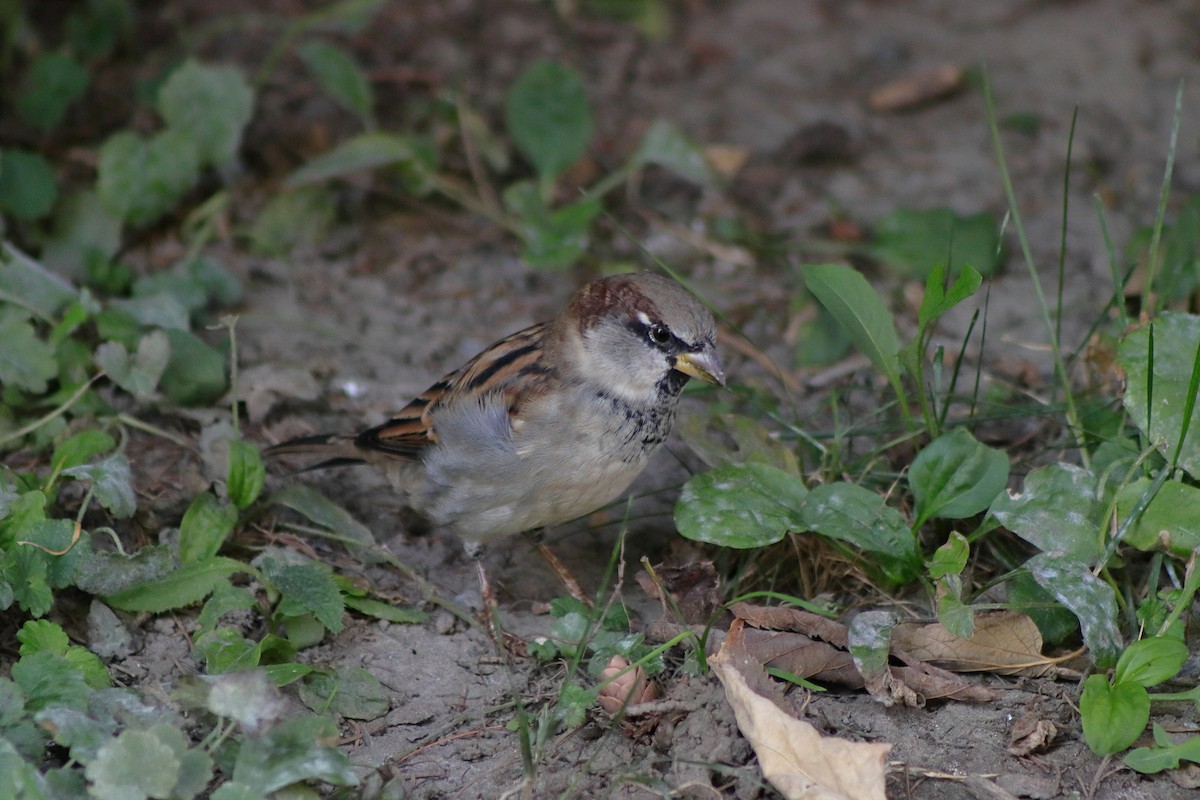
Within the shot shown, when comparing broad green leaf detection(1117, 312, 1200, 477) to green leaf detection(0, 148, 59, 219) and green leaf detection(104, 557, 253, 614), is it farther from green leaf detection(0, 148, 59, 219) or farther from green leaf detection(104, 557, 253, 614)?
green leaf detection(0, 148, 59, 219)

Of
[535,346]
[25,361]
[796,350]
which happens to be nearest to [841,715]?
[535,346]

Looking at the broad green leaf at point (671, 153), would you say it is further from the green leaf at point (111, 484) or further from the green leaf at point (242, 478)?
the green leaf at point (111, 484)

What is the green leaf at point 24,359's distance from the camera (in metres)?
3.43

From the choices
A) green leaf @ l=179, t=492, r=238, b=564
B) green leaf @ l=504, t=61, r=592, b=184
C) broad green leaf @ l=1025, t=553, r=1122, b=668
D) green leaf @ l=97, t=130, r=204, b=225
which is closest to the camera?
broad green leaf @ l=1025, t=553, r=1122, b=668

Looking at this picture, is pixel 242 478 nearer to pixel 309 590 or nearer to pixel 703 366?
pixel 309 590

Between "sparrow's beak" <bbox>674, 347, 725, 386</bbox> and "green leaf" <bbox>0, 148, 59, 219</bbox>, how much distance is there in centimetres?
243

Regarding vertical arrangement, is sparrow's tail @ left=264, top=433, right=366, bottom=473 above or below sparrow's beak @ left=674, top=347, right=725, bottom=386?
below

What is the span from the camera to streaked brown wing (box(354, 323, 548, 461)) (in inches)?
133

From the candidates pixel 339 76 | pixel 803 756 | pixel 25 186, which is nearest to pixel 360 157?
pixel 339 76

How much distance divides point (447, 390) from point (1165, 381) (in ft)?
6.01

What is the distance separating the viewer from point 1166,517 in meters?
2.76

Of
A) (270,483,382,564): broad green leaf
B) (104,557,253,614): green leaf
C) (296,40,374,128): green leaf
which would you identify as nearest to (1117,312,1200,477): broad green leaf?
(270,483,382,564): broad green leaf

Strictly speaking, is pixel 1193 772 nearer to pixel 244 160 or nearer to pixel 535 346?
pixel 535 346

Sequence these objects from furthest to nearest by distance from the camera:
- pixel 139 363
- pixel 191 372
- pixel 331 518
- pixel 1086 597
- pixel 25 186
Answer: pixel 25 186 → pixel 191 372 → pixel 139 363 → pixel 331 518 → pixel 1086 597
